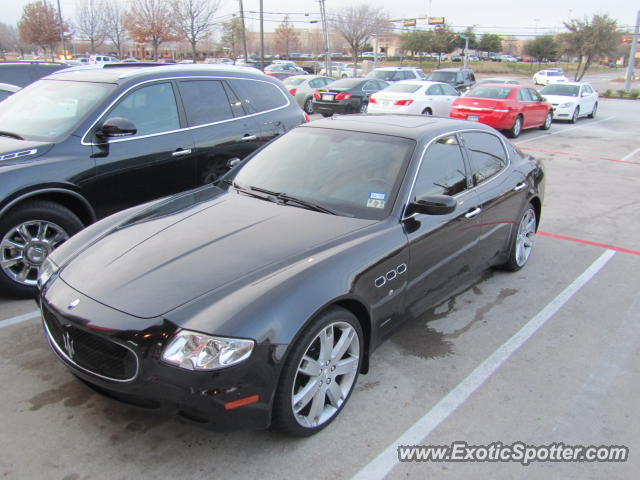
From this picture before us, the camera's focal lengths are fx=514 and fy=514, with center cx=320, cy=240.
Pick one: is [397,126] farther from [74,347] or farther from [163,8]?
[163,8]

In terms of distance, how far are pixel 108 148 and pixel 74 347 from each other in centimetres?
256

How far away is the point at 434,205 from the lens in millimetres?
3273

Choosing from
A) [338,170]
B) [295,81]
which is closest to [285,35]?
[295,81]

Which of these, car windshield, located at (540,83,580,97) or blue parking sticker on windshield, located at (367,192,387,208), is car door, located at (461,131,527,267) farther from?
car windshield, located at (540,83,580,97)

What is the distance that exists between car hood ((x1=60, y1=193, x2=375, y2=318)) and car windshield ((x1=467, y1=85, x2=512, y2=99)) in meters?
13.6

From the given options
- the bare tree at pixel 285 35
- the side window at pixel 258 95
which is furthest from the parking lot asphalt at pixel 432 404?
the bare tree at pixel 285 35

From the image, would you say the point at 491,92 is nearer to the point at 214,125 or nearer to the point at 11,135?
the point at 214,125

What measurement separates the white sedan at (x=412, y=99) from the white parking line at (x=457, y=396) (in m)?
11.8

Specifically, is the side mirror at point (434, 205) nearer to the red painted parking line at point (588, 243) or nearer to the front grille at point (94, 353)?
the front grille at point (94, 353)

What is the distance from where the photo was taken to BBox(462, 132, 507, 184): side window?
423 centimetres

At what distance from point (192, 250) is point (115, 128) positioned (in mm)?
2110

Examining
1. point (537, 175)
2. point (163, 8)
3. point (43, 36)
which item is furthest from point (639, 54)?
point (537, 175)

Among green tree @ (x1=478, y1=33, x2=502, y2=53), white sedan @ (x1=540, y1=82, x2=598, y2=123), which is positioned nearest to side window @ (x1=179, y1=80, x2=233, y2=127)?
white sedan @ (x1=540, y1=82, x2=598, y2=123)

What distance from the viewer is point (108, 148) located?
461 centimetres
